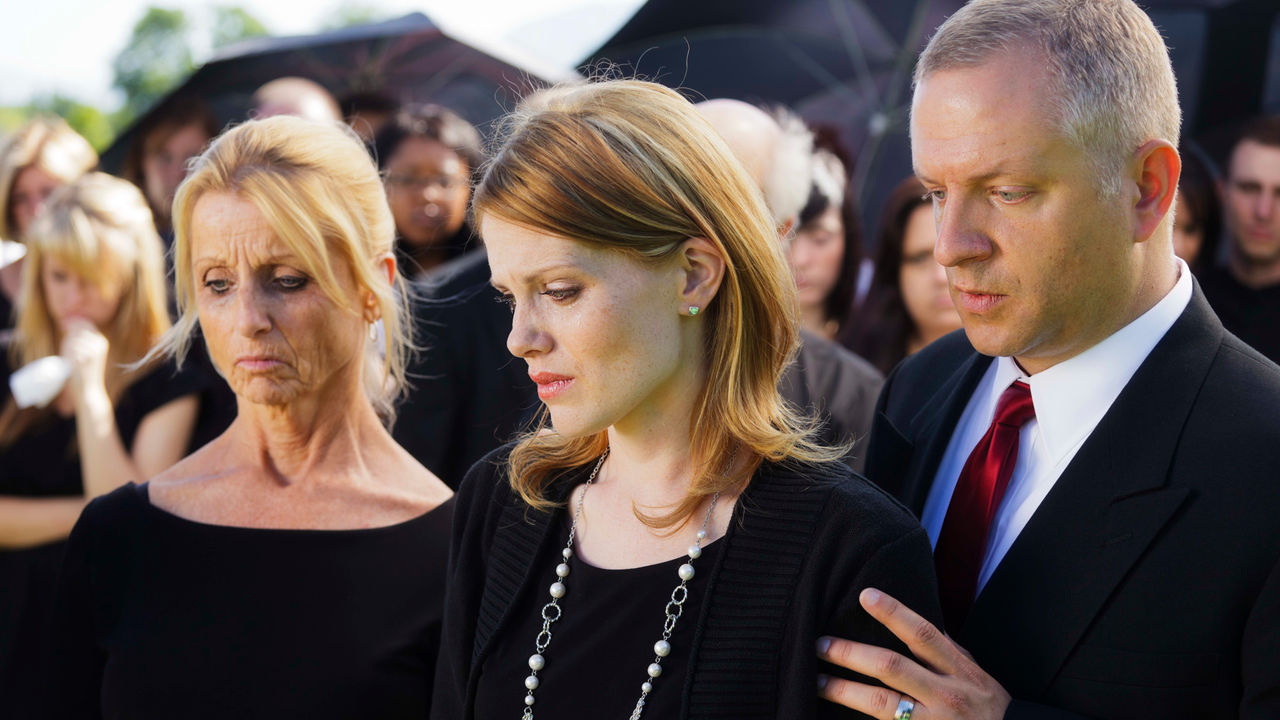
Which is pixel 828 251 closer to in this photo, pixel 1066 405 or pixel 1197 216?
pixel 1197 216

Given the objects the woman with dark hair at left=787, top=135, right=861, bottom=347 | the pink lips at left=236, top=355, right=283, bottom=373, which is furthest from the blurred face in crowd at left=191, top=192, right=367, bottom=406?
the woman with dark hair at left=787, top=135, right=861, bottom=347

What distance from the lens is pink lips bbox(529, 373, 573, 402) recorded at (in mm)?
2072

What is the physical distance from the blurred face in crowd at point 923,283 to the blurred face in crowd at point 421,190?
192 cm

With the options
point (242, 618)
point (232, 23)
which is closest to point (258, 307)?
point (242, 618)

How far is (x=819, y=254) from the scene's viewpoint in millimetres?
5012

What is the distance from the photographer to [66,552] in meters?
2.72

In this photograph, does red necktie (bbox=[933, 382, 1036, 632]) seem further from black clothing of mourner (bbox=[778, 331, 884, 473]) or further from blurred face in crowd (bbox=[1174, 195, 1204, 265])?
blurred face in crowd (bbox=[1174, 195, 1204, 265])

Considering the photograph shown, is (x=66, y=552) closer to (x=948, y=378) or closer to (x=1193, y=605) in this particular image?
(x=948, y=378)

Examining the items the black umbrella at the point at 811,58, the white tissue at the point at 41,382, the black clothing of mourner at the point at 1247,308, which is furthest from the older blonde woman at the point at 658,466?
the black umbrella at the point at 811,58

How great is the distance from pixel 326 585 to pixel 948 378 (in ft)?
4.76

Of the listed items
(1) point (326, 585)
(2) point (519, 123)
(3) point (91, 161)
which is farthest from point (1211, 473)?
(3) point (91, 161)

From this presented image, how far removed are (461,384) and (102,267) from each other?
4.91ft

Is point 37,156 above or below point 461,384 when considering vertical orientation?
above

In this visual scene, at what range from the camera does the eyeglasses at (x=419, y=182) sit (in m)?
5.30
